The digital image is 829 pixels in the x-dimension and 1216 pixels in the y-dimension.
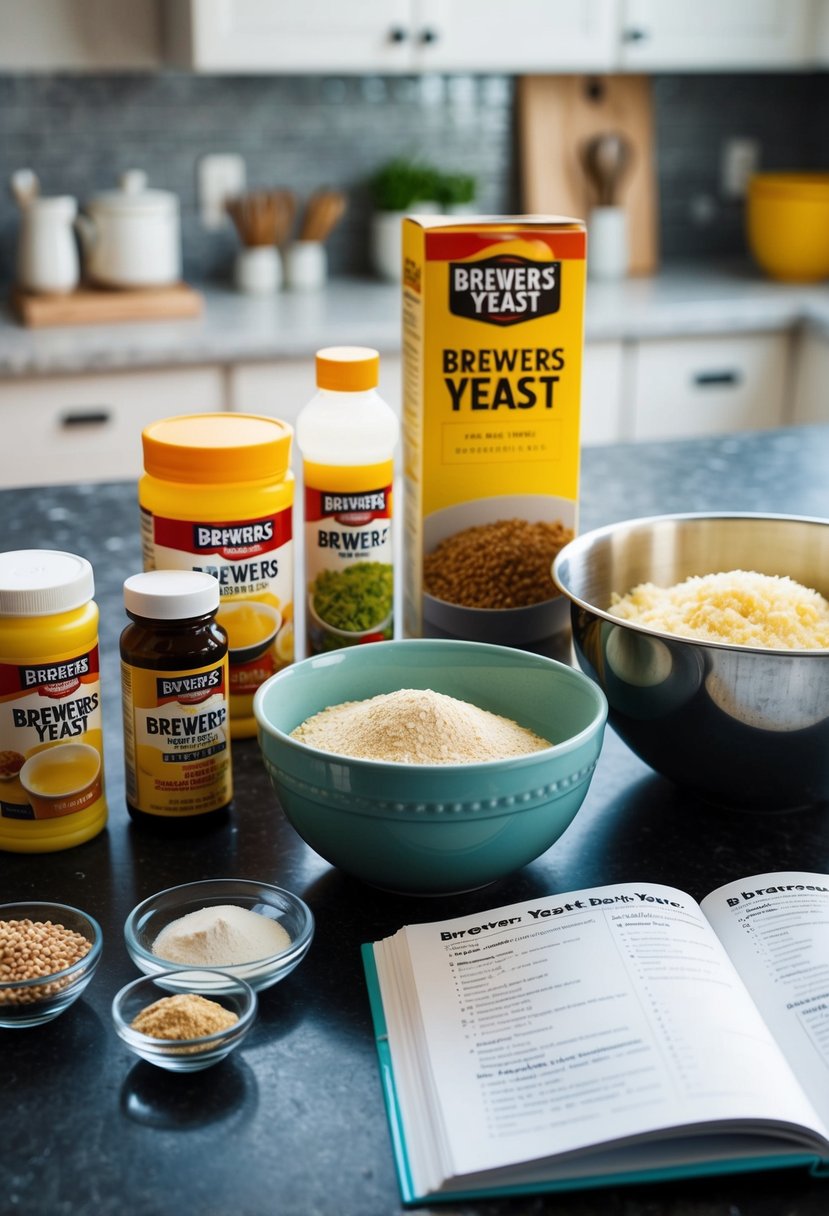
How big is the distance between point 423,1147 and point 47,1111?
0.65 ft

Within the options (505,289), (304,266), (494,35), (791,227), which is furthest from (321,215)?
(505,289)

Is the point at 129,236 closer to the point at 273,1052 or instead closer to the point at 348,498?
the point at 348,498

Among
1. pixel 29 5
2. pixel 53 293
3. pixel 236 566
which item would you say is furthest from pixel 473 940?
pixel 29 5

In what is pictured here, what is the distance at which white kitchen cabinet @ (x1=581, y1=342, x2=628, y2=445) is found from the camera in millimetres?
2871

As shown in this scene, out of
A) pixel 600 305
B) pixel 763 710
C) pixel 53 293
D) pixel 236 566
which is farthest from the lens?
pixel 600 305

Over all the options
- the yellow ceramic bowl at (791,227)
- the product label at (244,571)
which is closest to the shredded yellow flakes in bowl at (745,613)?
the product label at (244,571)

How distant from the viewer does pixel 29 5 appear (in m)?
2.86

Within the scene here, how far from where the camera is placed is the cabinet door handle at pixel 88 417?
258 centimetres

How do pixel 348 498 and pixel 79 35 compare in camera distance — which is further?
pixel 79 35

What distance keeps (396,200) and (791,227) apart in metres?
0.97

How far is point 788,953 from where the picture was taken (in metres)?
0.79

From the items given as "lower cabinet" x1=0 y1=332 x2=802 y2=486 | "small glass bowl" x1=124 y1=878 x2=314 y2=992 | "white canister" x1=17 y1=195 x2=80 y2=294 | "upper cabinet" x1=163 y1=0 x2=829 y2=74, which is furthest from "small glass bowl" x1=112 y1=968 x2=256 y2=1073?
"upper cabinet" x1=163 y1=0 x2=829 y2=74

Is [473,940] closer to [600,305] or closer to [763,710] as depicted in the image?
[763,710]

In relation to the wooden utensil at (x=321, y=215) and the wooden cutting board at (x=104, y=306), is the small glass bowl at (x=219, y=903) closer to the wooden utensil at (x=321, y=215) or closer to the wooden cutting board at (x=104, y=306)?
the wooden cutting board at (x=104, y=306)
